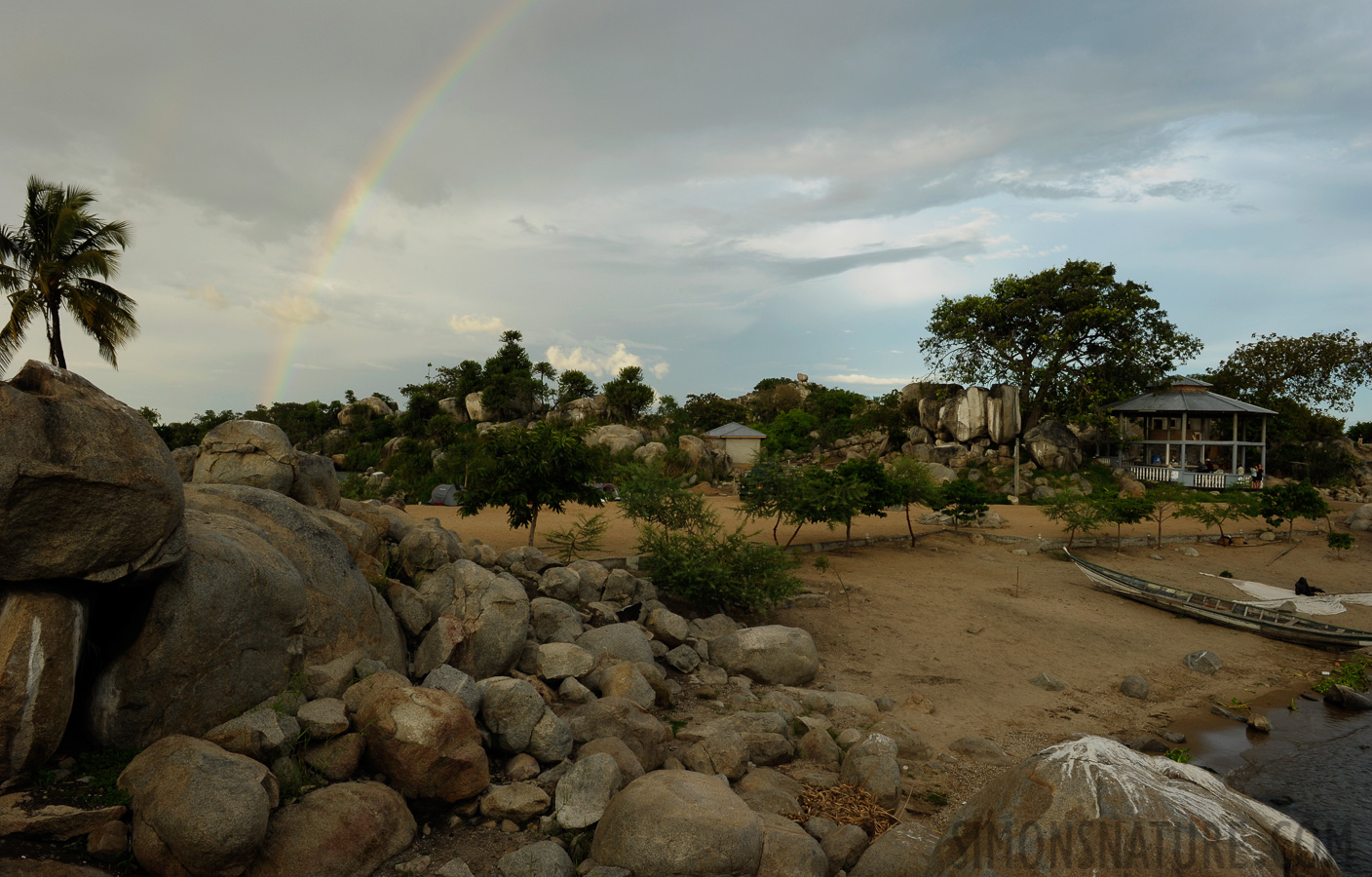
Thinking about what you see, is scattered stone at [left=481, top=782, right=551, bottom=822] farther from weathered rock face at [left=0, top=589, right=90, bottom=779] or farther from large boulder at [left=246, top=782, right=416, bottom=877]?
Answer: weathered rock face at [left=0, top=589, right=90, bottom=779]

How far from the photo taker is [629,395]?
52.6 meters

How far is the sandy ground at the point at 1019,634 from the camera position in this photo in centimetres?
1151

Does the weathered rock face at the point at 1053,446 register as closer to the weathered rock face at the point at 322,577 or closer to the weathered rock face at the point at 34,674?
the weathered rock face at the point at 322,577

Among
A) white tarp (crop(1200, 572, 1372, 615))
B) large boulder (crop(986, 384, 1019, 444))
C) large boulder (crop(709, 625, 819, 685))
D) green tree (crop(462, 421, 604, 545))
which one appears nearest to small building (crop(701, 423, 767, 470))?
large boulder (crop(986, 384, 1019, 444))

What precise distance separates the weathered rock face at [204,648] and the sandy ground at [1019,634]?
821 cm

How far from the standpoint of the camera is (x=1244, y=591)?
18.9 metres

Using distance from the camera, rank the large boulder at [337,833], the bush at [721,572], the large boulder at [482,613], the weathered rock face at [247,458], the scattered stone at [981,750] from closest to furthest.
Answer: the large boulder at [337,833], the large boulder at [482,613], the scattered stone at [981,750], the weathered rock face at [247,458], the bush at [721,572]

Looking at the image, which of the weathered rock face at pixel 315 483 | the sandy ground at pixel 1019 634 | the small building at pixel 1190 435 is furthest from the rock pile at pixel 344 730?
the small building at pixel 1190 435

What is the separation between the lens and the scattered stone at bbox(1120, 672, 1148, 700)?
1230cm

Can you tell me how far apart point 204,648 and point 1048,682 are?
12209 millimetres

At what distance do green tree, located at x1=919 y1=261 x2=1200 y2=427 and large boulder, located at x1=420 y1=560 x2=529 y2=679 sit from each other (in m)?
37.3

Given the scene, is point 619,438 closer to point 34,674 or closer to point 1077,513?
point 1077,513

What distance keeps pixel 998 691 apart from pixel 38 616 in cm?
1229

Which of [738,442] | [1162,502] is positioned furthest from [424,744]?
[738,442]
